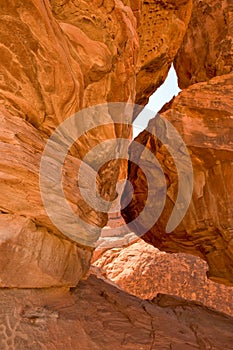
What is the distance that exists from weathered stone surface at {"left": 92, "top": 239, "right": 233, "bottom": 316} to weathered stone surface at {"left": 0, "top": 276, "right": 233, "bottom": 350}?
35.4ft

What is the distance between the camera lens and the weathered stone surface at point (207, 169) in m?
8.77

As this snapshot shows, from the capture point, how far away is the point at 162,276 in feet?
61.7

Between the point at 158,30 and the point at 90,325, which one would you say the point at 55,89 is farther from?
the point at 158,30

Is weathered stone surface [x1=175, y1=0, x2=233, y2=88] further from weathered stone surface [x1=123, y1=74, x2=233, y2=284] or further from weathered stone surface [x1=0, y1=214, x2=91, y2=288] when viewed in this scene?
weathered stone surface [x1=0, y1=214, x2=91, y2=288]

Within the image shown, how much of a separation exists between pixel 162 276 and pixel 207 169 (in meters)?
11.7

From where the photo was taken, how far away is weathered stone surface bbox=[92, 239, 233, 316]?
18109mm

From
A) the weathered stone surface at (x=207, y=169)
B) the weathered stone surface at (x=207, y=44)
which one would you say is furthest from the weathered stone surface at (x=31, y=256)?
the weathered stone surface at (x=207, y=44)

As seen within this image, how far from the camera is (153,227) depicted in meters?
11.0

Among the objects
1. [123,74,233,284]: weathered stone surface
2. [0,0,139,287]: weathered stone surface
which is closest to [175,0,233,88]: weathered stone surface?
[123,74,233,284]: weathered stone surface

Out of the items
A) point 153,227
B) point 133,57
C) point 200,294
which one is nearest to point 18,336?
point 133,57

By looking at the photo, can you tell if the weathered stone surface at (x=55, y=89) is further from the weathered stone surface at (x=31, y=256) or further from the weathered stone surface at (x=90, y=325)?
the weathered stone surface at (x=90, y=325)

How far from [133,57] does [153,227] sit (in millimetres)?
6032

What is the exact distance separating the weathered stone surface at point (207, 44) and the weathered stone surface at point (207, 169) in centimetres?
229

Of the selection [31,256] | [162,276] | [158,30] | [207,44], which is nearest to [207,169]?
[158,30]
